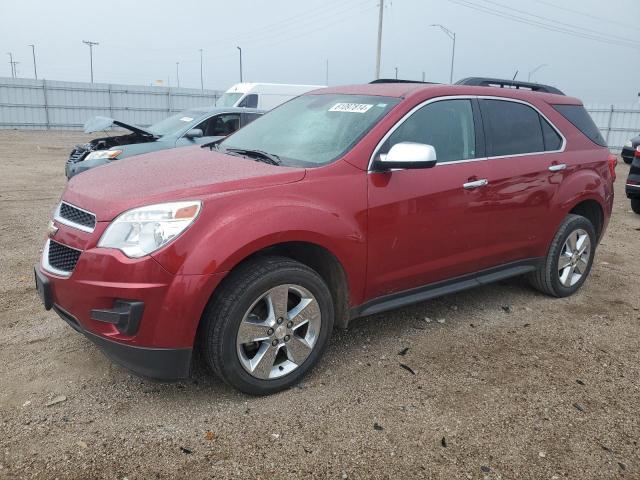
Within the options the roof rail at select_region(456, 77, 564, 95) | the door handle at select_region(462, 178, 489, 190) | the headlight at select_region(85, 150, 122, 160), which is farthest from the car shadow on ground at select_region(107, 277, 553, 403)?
the headlight at select_region(85, 150, 122, 160)

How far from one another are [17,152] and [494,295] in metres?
17.3

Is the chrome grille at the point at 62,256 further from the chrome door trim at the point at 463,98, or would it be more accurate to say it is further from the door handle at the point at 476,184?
the door handle at the point at 476,184

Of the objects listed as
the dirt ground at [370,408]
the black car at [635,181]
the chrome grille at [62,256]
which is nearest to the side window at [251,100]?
the black car at [635,181]

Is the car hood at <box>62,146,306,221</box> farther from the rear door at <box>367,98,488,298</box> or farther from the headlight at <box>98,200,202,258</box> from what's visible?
the rear door at <box>367,98,488,298</box>

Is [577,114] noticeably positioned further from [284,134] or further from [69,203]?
[69,203]

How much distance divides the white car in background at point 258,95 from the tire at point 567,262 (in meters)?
11.2

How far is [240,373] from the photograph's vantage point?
9.77 ft

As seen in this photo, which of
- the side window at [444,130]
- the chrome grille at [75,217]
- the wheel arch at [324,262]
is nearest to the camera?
the chrome grille at [75,217]

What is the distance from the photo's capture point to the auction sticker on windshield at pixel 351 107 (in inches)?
147

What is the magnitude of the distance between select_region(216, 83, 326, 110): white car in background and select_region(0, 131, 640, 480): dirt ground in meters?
11.6

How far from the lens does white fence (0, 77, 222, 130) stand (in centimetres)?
2814

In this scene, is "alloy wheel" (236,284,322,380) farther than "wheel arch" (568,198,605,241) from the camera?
No

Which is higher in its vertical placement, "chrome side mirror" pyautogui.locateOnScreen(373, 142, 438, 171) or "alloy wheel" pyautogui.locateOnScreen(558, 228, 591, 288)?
"chrome side mirror" pyautogui.locateOnScreen(373, 142, 438, 171)

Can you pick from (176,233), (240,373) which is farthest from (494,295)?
(176,233)
